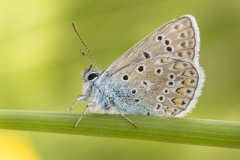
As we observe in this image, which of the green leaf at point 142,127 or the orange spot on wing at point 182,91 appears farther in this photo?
the orange spot on wing at point 182,91

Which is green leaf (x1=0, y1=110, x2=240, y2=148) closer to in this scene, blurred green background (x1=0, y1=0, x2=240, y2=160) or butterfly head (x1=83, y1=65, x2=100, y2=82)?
butterfly head (x1=83, y1=65, x2=100, y2=82)

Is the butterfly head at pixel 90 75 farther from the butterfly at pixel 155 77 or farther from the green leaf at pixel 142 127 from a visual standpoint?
the green leaf at pixel 142 127

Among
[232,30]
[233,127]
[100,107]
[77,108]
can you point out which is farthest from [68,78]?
[233,127]

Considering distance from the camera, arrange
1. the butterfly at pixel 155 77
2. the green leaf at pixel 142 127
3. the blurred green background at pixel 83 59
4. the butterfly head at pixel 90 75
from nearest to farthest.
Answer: the green leaf at pixel 142 127, the butterfly at pixel 155 77, the butterfly head at pixel 90 75, the blurred green background at pixel 83 59

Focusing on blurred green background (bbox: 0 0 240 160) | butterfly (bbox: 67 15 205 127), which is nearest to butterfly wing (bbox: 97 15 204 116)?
butterfly (bbox: 67 15 205 127)

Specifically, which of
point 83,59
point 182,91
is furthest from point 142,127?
point 83,59

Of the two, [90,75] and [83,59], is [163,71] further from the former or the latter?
[83,59]

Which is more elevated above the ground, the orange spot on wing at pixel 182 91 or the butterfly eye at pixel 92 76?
the butterfly eye at pixel 92 76

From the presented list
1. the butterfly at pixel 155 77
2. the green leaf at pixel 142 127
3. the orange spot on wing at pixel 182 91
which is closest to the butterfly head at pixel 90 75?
the butterfly at pixel 155 77
